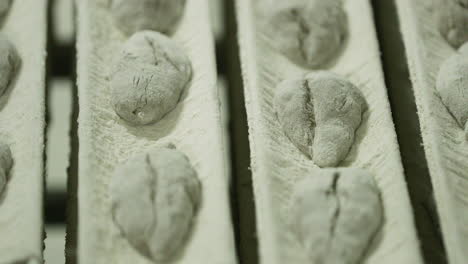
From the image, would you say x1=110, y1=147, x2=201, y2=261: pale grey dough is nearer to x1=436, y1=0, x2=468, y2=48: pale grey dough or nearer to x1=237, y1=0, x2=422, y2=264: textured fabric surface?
x1=237, y1=0, x2=422, y2=264: textured fabric surface

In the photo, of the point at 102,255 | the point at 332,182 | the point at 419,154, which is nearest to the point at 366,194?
the point at 332,182

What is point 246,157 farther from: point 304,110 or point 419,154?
point 419,154

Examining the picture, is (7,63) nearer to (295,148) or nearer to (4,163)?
(4,163)

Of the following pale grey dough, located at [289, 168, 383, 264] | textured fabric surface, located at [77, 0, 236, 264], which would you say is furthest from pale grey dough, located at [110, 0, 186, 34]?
pale grey dough, located at [289, 168, 383, 264]

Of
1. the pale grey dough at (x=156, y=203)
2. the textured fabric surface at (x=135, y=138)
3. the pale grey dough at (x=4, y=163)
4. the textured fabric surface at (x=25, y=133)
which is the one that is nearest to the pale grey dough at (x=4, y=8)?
the textured fabric surface at (x=25, y=133)

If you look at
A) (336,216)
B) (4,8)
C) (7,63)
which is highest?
(4,8)

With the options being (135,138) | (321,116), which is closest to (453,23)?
(321,116)

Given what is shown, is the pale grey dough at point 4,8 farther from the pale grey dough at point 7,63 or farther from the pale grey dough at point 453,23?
the pale grey dough at point 453,23
